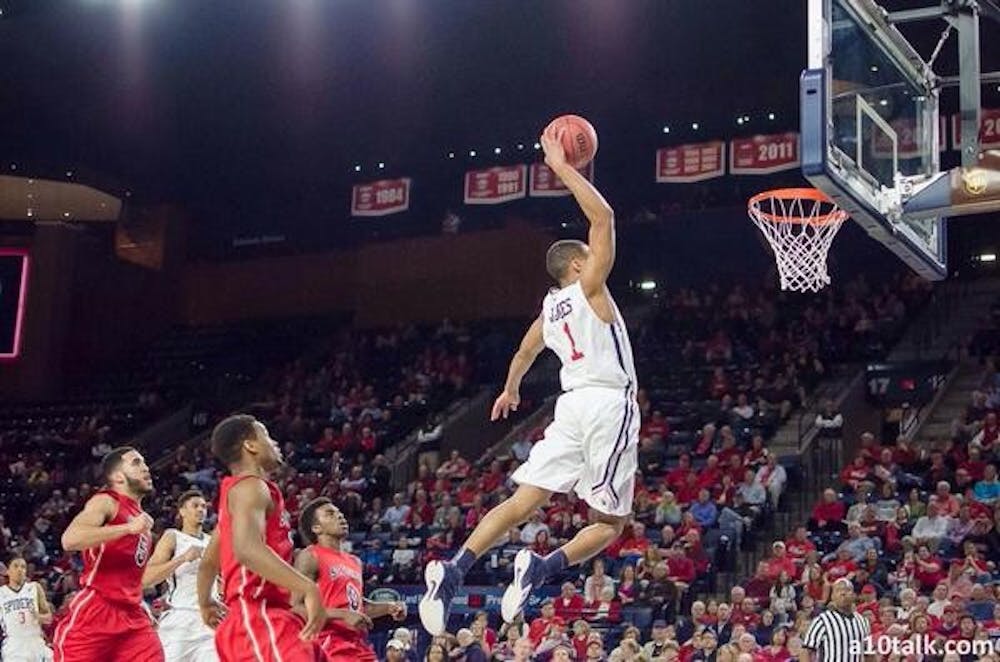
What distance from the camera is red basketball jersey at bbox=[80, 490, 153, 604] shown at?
7.12 m

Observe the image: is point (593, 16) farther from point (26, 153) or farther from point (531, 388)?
point (26, 153)

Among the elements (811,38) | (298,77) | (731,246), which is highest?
(298,77)

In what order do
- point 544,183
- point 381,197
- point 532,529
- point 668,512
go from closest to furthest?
point 668,512
point 532,529
point 544,183
point 381,197

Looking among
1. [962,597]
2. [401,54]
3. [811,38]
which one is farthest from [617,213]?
[811,38]

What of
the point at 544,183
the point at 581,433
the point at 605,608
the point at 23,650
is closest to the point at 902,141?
the point at 581,433

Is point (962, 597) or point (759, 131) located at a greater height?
point (759, 131)

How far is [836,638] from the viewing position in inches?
433

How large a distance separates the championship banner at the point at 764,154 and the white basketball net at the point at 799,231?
8520mm

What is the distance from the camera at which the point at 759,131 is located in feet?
72.0

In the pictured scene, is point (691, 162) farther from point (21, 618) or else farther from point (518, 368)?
point (518, 368)

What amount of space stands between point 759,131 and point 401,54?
5951mm

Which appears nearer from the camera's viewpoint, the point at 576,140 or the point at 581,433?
the point at 576,140

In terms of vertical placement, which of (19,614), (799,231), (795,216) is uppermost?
(795,216)

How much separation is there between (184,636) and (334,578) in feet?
11.1
